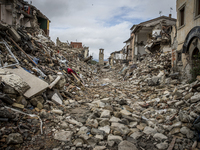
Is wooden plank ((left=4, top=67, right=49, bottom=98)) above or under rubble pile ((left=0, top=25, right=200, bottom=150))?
above

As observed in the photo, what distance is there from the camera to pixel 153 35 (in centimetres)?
1458

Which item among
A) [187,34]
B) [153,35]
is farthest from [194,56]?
[153,35]

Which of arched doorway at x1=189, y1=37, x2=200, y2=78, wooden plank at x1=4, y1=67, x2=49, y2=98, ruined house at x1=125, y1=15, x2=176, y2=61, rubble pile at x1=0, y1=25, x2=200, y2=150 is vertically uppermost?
ruined house at x1=125, y1=15, x2=176, y2=61

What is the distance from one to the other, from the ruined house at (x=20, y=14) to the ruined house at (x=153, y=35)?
11879 mm

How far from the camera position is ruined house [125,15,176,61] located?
39.2 ft

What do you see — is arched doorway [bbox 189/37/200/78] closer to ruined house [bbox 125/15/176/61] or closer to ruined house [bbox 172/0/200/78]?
ruined house [bbox 172/0/200/78]

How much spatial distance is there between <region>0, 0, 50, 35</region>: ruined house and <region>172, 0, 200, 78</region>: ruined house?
35.0ft

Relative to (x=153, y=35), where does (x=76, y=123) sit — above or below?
below

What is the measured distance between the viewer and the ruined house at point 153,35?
1194 cm

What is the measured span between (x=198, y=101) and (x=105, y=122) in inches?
128

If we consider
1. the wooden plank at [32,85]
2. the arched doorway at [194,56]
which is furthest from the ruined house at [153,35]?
the wooden plank at [32,85]

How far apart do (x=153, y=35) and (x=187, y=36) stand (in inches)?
316

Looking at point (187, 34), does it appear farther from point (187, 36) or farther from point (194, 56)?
point (194, 56)

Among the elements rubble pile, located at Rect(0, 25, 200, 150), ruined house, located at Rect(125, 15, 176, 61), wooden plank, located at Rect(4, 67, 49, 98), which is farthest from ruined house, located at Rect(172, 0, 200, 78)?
wooden plank, located at Rect(4, 67, 49, 98)
